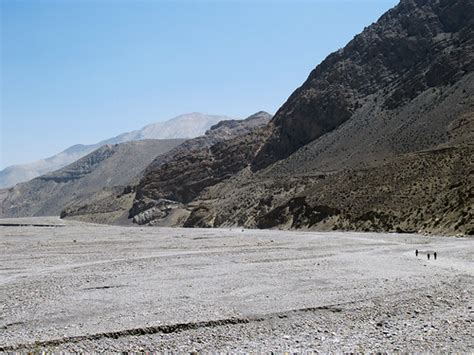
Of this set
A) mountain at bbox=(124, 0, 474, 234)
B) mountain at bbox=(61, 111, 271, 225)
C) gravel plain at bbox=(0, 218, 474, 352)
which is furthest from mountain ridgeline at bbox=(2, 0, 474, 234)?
gravel plain at bbox=(0, 218, 474, 352)

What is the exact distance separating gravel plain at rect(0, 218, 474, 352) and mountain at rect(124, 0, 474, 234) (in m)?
23.2

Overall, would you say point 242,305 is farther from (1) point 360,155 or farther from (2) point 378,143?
(2) point 378,143

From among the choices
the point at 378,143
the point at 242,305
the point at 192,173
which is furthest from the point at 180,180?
the point at 242,305

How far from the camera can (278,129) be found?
124m

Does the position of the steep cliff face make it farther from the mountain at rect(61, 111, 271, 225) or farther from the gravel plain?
the gravel plain

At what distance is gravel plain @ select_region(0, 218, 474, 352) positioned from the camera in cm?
1344

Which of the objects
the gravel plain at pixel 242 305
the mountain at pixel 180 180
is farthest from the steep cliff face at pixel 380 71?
the gravel plain at pixel 242 305

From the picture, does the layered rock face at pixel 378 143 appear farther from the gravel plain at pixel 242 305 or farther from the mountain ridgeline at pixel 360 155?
the gravel plain at pixel 242 305

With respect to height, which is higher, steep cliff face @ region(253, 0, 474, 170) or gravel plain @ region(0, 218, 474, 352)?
steep cliff face @ region(253, 0, 474, 170)

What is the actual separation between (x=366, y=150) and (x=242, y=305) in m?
73.7

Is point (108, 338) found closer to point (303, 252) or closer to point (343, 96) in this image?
point (303, 252)

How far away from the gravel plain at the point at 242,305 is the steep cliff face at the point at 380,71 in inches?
3216

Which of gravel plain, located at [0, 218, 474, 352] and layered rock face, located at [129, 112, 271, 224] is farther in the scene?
layered rock face, located at [129, 112, 271, 224]

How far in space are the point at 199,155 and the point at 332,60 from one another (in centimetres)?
4108
